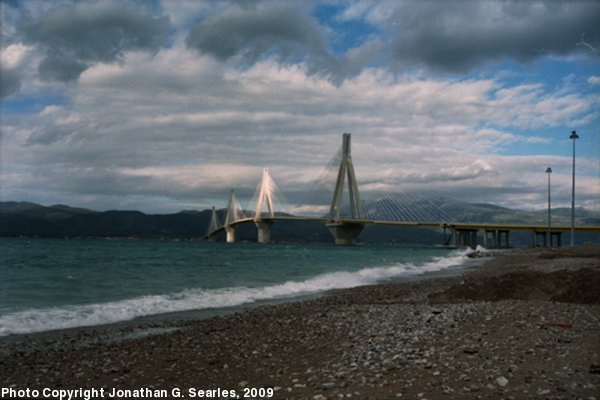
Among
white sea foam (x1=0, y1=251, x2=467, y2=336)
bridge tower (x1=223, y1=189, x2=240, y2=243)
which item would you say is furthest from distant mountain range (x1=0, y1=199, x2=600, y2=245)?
white sea foam (x1=0, y1=251, x2=467, y2=336)

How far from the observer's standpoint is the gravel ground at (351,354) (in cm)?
499

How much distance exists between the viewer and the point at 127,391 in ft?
18.5

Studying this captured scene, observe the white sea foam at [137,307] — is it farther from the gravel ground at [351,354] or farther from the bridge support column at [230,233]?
the bridge support column at [230,233]

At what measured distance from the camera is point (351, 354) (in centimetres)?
639

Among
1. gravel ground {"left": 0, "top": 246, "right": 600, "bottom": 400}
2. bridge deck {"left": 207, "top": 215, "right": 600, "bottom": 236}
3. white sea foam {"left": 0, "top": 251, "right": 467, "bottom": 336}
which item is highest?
bridge deck {"left": 207, "top": 215, "right": 600, "bottom": 236}

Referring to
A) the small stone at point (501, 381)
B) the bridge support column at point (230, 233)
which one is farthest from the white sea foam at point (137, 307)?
the bridge support column at point (230, 233)

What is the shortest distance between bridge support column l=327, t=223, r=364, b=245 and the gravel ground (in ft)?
232

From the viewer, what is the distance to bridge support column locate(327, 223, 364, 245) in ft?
266

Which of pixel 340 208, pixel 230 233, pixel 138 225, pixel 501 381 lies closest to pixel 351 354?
pixel 501 381

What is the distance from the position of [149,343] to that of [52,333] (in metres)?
2.71

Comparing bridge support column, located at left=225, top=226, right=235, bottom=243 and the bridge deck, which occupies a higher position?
the bridge deck

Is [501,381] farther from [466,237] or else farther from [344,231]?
[466,237]

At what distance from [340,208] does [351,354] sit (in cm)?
7219

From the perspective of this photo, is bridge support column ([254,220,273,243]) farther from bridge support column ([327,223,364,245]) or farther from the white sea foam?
the white sea foam
